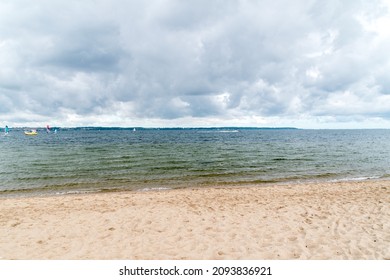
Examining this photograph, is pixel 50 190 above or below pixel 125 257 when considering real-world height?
above

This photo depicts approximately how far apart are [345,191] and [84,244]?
1548 cm

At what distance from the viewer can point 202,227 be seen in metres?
9.82

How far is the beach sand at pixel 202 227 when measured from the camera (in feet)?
25.6

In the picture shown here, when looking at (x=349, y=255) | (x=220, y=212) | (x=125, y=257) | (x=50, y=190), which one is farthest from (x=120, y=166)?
(x=349, y=255)

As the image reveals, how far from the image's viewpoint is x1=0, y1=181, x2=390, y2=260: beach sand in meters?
7.80

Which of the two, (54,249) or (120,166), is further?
(120,166)

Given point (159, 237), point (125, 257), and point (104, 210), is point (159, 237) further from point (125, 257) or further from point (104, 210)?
point (104, 210)

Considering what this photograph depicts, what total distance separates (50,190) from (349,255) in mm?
19800

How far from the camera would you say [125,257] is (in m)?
7.64

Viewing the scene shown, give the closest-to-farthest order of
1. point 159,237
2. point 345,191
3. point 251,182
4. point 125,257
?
point 125,257, point 159,237, point 345,191, point 251,182
